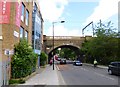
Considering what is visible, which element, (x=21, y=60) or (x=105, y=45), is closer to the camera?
(x=21, y=60)

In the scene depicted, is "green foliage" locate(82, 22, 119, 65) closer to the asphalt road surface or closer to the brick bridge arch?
the brick bridge arch

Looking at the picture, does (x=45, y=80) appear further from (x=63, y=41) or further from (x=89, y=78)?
(x=63, y=41)

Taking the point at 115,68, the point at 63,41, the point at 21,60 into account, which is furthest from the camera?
the point at 63,41

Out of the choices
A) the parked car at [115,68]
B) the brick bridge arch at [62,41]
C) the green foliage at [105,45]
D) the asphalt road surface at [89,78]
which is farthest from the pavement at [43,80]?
the brick bridge arch at [62,41]

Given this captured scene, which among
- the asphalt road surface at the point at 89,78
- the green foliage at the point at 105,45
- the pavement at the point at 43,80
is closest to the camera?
the pavement at the point at 43,80

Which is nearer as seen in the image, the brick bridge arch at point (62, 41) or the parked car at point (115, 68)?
the parked car at point (115, 68)

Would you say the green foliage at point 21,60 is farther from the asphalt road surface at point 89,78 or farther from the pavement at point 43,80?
the asphalt road surface at point 89,78

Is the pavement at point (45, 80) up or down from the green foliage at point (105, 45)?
down

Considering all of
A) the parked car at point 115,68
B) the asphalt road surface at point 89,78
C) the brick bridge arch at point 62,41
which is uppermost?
the brick bridge arch at point 62,41

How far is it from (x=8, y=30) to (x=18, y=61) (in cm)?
260

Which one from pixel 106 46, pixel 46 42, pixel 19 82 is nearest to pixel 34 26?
pixel 106 46

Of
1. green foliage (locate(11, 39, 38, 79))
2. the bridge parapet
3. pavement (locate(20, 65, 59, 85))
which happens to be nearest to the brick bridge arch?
the bridge parapet

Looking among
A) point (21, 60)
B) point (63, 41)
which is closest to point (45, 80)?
point (21, 60)

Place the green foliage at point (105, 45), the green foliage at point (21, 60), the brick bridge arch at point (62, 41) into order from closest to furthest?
the green foliage at point (21, 60) → the green foliage at point (105, 45) → the brick bridge arch at point (62, 41)
